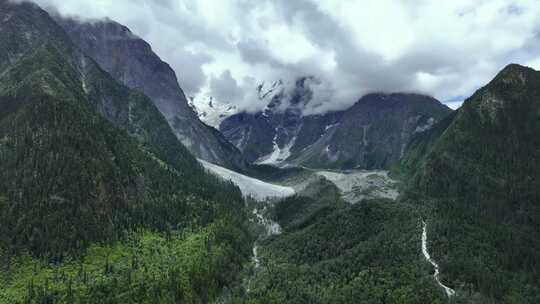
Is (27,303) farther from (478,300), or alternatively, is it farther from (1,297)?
(478,300)

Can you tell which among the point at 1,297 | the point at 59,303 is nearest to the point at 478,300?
the point at 59,303

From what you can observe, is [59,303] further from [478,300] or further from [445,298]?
[478,300]

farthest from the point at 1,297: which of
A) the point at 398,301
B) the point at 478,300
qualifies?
the point at 478,300

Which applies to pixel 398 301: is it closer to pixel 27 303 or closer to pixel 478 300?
pixel 478 300

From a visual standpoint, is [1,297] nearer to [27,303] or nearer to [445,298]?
[27,303]

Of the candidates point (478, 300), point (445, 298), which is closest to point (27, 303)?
point (445, 298)

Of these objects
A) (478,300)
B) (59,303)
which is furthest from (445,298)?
(59,303)
